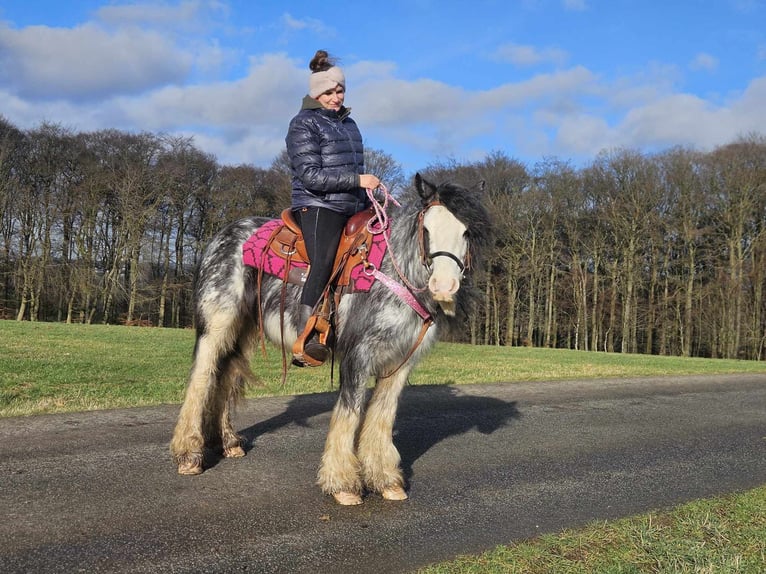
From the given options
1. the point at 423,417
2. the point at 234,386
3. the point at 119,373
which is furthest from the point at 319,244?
the point at 119,373

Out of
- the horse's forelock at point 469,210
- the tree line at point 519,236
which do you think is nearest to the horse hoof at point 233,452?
the horse's forelock at point 469,210

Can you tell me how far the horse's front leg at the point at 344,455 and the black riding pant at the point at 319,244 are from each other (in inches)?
35.3

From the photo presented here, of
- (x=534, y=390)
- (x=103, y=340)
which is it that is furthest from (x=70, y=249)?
(x=534, y=390)

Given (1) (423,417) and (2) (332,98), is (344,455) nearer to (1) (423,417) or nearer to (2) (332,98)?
(2) (332,98)

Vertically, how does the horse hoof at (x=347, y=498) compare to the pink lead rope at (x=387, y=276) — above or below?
below

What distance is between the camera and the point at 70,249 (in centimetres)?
3872

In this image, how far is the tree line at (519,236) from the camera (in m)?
36.7

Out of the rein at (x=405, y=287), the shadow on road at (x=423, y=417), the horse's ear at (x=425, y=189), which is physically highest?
the horse's ear at (x=425, y=189)

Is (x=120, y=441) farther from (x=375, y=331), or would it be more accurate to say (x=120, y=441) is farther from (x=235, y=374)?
(x=375, y=331)

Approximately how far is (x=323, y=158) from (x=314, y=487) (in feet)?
9.76

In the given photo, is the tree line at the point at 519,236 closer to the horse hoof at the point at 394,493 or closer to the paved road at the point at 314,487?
the paved road at the point at 314,487

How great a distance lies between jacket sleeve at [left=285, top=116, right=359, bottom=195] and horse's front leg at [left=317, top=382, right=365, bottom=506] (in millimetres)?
1784

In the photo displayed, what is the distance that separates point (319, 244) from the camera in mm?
5406

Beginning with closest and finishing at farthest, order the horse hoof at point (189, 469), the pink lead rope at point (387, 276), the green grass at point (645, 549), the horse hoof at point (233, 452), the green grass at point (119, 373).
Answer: the green grass at point (645, 549)
the pink lead rope at point (387, 276)
the horse hoof at point (189, 469)
the horse hoof at point (233, 452)
the green grass at point (119, 373)
